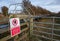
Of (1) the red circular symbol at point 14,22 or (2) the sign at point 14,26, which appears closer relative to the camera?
(2) the sign at point 14,26

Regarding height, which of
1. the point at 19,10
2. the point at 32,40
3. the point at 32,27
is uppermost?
the point at 19,10

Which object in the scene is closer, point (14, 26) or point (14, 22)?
point (14, 26)

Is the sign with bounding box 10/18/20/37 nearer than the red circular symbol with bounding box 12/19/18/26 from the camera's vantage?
Yes

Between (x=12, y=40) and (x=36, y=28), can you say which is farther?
(x=36, y=28)

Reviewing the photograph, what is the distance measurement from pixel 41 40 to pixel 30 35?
0.71 metres

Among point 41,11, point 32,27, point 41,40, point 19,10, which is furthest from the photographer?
point 41,11

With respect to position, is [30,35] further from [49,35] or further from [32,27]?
Answer: [49,35]

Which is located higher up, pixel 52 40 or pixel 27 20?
pixel 27 20

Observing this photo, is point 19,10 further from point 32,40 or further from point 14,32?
point 14,32

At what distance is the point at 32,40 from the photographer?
7109mm

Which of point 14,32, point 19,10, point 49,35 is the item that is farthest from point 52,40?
point 19,10

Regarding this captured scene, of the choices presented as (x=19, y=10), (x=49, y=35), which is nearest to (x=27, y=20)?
(x=49, y=35)

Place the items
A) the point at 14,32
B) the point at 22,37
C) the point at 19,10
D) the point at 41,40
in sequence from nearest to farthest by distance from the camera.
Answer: the point at 14,32 < the point at 22,37 < the point at 41,40 < the point at 19,10

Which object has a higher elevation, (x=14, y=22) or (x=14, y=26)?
(x=14, y=22)
